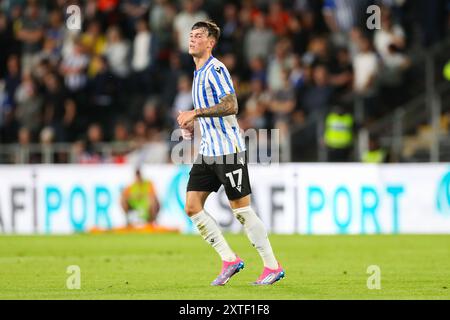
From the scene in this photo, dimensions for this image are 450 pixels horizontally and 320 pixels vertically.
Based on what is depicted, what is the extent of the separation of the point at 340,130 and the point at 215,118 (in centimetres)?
1057

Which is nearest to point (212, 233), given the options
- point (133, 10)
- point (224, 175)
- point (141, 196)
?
point (224, 175)

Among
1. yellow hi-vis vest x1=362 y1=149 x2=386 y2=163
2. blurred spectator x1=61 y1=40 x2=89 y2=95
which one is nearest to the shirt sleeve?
yellow hi-vis vest x1=362 y1=149 x2=386 y2=163

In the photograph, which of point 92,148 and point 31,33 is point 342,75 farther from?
point 31,33

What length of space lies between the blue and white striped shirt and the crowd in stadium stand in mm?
10946

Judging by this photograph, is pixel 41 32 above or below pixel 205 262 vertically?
above

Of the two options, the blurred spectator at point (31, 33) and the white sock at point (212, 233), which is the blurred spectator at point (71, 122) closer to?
the blurred spectator at point (31, 33)

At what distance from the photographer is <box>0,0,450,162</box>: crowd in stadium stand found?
72.5 ft

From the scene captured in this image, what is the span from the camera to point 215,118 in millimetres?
10945

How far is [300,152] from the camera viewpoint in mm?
22578

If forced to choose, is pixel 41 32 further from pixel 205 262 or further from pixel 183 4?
pixel 205 262

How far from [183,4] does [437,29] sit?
6331 mm

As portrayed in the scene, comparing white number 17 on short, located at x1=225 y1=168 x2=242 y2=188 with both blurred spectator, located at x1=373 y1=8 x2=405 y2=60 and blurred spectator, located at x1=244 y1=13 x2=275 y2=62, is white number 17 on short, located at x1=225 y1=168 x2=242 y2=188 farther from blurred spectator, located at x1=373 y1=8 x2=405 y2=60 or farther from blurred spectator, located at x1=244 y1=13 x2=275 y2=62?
blurred spectator, located at x1=244 y1=13 x2=275 y2=62

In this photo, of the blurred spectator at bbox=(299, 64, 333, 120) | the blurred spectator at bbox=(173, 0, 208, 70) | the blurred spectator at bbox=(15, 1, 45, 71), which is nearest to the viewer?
the blurred spectator at bbox=(299, 64, 333, 120)

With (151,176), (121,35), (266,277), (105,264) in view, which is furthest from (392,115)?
(266,277)
